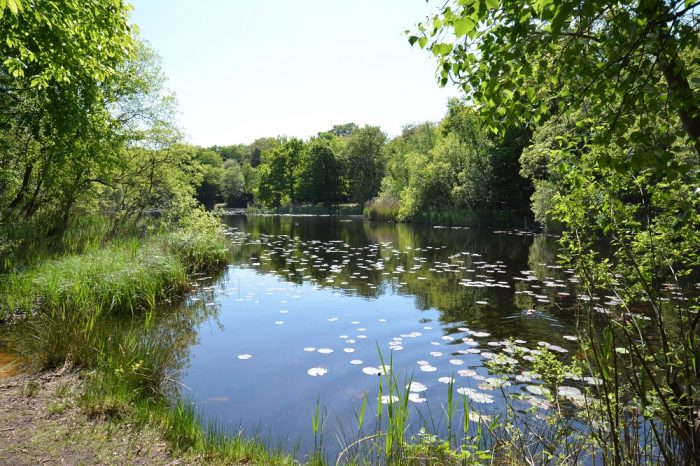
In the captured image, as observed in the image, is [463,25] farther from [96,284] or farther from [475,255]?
[475,255]

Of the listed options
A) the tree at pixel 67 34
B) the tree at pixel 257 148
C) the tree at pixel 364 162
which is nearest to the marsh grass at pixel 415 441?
the tree at pixel 67 34

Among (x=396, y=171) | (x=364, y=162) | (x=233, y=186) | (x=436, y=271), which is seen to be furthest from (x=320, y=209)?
(x=436, y=271)

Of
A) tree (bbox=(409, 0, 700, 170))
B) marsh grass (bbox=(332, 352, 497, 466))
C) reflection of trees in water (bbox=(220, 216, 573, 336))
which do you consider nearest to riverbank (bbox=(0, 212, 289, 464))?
marsh grass (bbox=(332, 352, 497, 466))

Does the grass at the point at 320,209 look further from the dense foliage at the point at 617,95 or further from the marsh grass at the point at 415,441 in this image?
the dense foliage at the point at 617,95

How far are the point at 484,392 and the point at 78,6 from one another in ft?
30.4

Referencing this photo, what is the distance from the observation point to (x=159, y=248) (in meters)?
13.2

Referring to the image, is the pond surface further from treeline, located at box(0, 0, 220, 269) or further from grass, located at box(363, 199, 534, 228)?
grass, located at box(363, 199, 534, 228)

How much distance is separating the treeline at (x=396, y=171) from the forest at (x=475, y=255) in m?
0.79

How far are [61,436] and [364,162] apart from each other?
62715 mm

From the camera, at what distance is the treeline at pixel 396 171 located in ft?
120

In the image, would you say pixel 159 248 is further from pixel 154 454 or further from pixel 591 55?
pixel 591 55

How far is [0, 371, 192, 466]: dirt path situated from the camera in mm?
3459

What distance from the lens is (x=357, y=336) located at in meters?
8.30

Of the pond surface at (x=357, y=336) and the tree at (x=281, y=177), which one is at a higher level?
the tree at (x=281, y=177)
